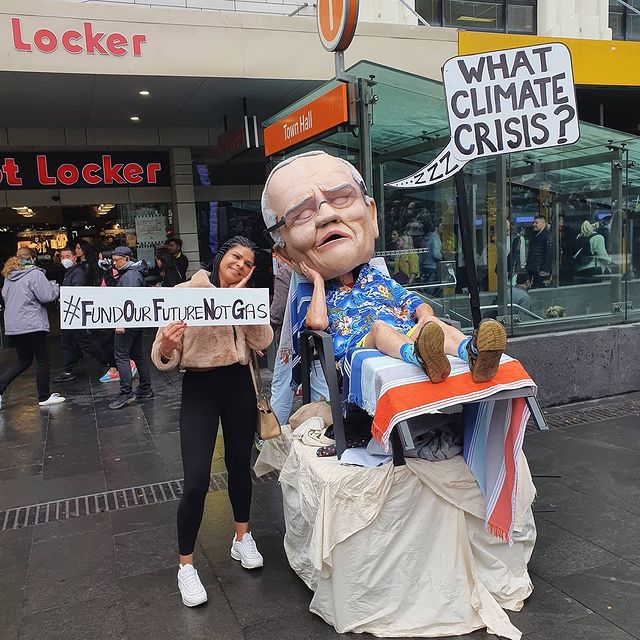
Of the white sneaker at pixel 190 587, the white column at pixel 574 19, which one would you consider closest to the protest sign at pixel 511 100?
the white sneaker at pixel 190 587

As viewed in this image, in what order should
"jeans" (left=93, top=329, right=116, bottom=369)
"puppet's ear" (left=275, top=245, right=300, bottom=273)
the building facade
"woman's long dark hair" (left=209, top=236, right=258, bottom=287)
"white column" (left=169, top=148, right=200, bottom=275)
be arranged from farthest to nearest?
"white column" (left=169, top=148, right=200, bottom=275) → "jeans" (left=93, top=329, right=116, bottom=369) → the building facade → "puppet's ear" (left=275, top=245, right=300, bottom=273) → "woman's long dark hair" (left=209, top=236, right=258, bottom=287)

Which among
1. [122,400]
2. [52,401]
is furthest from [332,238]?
[52,401]

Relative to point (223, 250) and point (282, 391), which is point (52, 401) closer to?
point (282, 391)

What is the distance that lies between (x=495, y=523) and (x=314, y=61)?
800 cm

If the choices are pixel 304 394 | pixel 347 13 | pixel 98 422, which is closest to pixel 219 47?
pixel 347 13

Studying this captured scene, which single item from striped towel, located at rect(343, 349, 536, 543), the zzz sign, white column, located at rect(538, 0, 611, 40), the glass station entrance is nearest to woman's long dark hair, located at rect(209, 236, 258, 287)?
striped towel, located at rect(343, 349, 536, 543)

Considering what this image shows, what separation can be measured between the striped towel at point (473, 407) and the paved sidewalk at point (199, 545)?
25.0 inches

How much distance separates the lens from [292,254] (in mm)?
3781

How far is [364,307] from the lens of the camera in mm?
3605

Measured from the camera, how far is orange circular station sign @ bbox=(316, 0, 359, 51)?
5.59m

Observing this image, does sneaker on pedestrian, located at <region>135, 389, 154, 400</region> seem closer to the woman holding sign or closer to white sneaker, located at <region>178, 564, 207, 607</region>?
the woman holding sign

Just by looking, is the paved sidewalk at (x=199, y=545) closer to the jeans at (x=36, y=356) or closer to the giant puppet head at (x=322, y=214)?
the jeans at (x=36, y=356)

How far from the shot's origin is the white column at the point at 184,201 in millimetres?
12789

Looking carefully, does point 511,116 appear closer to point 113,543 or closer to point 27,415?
point 113,543
